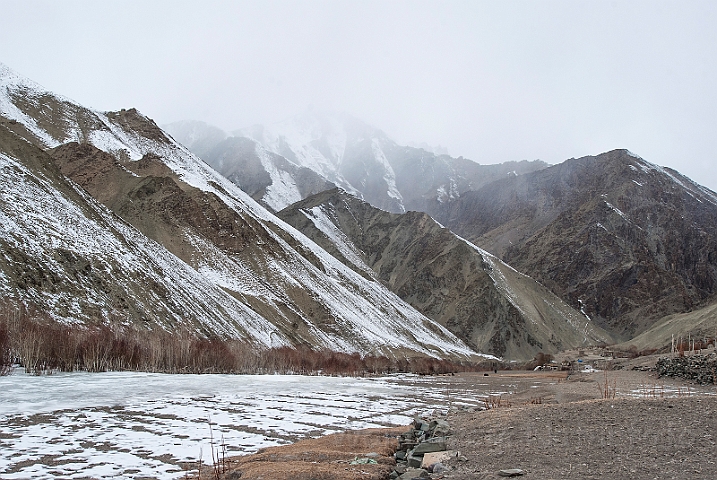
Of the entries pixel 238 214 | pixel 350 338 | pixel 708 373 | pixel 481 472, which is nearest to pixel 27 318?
pixel 481 472

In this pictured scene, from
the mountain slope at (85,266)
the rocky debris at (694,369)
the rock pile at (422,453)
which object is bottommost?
the rocky debris at (694,369)

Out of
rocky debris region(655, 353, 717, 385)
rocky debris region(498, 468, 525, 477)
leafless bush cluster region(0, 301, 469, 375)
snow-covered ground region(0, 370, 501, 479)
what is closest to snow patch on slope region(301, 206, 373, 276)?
leafless bush cluster region(0, 301, 469, 375)

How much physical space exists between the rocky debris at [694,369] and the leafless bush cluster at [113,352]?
2692cm

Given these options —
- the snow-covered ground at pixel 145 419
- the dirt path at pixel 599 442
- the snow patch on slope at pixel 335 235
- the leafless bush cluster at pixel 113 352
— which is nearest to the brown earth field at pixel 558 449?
the dirt path at pixel 599 442

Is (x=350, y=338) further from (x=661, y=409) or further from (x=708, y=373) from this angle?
(x=661, y=409)

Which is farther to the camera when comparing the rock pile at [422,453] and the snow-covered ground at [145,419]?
the snow-covered ground at [145,419]

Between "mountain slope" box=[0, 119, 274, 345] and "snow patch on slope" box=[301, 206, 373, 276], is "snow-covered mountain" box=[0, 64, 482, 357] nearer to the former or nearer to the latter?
"mountain slope" box=[0, 119, 274, 345]

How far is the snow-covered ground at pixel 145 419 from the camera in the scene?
30.9 ft

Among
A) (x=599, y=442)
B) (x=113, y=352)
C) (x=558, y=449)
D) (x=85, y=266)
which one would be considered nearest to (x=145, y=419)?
(x=558, y=449)

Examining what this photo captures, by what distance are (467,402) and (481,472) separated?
1900 centimetres

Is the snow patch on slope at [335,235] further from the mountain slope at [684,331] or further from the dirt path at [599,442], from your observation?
the dirt path at [599,442]

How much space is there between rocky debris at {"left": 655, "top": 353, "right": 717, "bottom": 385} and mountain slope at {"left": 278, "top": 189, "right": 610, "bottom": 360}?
346 feet

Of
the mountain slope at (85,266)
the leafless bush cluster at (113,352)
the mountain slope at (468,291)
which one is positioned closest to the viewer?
the leafless bush cluster at (113,352)

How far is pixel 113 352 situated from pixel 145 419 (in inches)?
673
